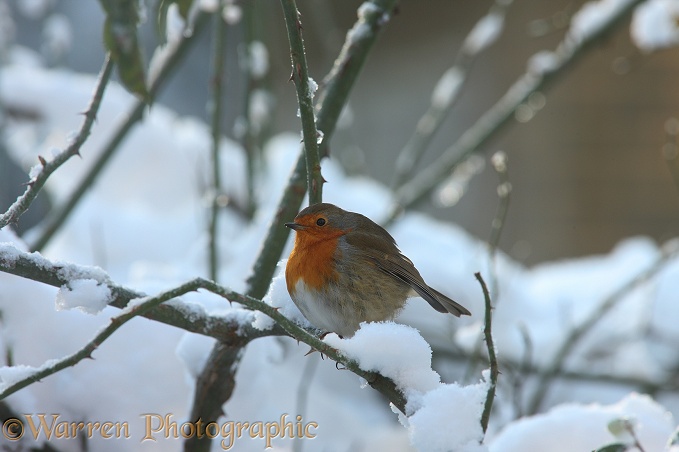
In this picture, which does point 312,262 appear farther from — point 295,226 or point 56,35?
point 56,35

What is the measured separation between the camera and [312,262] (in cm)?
173

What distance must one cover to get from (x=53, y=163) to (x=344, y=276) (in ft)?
2.26

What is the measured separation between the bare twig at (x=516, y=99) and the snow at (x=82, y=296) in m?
1.76

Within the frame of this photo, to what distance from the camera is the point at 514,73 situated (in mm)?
6980

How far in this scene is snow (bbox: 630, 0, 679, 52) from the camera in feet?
9.55

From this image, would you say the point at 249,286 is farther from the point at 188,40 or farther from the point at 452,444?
the point at 188,40

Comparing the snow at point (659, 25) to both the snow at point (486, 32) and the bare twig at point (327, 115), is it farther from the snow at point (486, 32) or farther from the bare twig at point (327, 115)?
the bare twig at point (327, 115)

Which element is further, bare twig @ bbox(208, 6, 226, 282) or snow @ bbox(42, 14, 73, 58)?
snow @ bbox(42, 14, 73, 58)

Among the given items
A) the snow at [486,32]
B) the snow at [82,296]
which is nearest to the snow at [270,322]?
the snow at [82,296]

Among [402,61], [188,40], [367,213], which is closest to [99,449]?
[188,40]

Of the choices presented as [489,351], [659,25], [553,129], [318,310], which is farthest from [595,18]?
[553,129]

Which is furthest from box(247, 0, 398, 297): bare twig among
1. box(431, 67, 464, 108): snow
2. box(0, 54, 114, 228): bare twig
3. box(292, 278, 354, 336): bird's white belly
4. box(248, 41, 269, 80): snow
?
box(431, 67, 464, 108): snow

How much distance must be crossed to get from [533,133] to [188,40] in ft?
16.7

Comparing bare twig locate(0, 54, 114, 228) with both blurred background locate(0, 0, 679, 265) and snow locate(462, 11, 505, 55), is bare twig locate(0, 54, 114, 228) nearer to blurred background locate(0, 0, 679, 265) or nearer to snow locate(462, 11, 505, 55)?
snow locate(462, 11, 505, 55)
